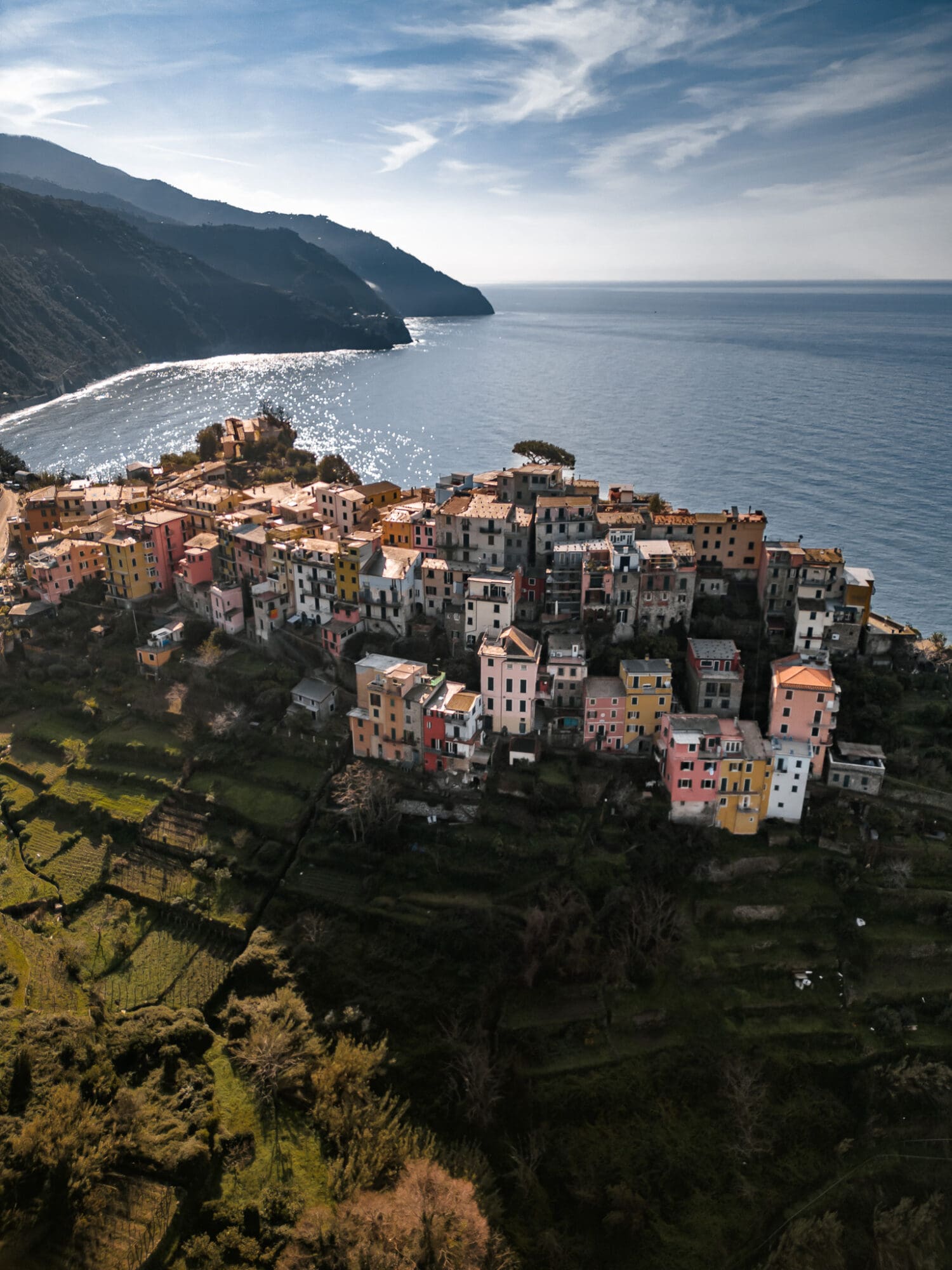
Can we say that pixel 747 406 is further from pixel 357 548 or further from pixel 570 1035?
pixel 570 1035

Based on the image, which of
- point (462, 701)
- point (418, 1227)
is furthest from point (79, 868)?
point (418, 1227)

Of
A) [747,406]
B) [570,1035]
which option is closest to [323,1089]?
[570,1035]

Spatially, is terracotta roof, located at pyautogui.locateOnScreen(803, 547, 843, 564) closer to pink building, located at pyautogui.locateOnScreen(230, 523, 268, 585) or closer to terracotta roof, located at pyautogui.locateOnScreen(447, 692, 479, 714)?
terracotta roof, located at pyautogui.locateOnScreen(447, 692, 479, 714)

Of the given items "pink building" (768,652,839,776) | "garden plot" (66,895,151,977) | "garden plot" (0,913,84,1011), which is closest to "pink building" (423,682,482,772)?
"pink building" (768,652,839,776)

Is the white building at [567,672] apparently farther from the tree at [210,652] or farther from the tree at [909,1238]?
the tree at [909,1238]

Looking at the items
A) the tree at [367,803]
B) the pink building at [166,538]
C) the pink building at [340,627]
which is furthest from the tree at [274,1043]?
the pink building at [166,538]

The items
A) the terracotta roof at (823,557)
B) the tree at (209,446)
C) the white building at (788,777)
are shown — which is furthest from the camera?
the tree at (209,446)
